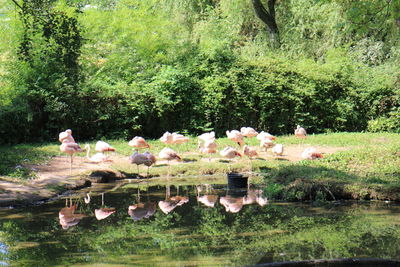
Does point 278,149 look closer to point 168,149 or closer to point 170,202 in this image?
point 168,149

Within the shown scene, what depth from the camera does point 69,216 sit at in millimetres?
8859

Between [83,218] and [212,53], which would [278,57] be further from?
[83,218]

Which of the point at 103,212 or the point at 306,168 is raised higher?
the point at 306,168

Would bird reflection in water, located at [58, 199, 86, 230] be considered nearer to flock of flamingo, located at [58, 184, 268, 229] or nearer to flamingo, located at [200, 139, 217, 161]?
flock of flamingo, located at [58, 184, 268, 229]

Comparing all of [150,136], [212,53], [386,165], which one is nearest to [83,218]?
[386,165]

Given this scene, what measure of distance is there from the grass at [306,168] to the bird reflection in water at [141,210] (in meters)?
2.17

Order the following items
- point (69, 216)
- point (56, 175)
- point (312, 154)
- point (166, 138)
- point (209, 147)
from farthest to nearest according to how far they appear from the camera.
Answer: point (166, 138) < point (209, 147) < point (312, 154) < point (56, 175) < point (69, 216)

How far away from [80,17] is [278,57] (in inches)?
285

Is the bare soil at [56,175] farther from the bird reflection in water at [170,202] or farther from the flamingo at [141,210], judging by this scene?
the bird reflection in water at [170,202]

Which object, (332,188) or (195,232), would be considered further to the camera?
(332,188)

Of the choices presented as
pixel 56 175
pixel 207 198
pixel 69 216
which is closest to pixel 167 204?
pixel 207 198

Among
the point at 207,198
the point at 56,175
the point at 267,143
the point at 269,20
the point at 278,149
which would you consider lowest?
the point at 207,198

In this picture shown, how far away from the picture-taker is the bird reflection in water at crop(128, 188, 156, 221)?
29.1 feet

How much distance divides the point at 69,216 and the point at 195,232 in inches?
93.6
